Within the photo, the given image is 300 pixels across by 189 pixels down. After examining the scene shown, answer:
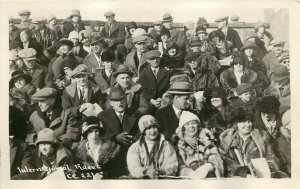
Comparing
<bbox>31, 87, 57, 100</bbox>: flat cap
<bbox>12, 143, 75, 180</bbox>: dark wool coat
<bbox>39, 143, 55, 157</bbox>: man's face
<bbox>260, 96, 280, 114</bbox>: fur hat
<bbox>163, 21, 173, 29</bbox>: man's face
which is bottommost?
<bbox>12, 143, 75, 180</bbox>: dark wool coat

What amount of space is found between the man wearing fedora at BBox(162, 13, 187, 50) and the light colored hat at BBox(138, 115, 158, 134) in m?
0.16

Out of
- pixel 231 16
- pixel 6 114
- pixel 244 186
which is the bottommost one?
pixel 244 186

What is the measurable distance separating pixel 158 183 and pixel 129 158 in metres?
0.08

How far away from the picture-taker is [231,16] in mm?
638

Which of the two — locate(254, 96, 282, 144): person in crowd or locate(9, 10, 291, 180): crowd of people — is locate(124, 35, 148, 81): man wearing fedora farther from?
locate(254, 96, 282, 144): person in crowd

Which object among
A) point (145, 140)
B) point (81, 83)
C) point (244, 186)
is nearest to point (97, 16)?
point (81, 83)

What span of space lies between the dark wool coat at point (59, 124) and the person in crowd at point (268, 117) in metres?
0.36

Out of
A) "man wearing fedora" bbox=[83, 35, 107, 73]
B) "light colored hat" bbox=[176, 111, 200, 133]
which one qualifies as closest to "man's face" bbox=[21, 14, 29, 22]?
"man wearing fedora" bbox=[83, 35, 107, 73]

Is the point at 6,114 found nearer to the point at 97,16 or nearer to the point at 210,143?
the point at 97,16

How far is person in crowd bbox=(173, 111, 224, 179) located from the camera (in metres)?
0.63

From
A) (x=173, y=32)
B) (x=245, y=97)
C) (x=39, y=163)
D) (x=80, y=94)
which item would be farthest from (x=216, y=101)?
(x=39, y=163)

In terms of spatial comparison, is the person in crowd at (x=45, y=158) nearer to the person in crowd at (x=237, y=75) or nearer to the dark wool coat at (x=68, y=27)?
the dark wool coat at (x=68, y=27)

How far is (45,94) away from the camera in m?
0.63

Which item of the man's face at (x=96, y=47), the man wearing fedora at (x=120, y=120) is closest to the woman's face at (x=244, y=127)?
the man wearing fedora at (x=120, y=120)
